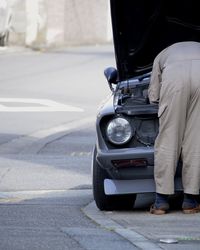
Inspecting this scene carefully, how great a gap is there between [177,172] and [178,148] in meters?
0.25

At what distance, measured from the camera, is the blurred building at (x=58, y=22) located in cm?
3472

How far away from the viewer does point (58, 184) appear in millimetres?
10367

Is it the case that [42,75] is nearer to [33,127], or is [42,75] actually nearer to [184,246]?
[33,127]

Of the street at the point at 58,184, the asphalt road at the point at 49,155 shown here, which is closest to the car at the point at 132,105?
the street at the point at 58,184

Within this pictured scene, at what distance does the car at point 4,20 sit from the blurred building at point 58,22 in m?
0.79

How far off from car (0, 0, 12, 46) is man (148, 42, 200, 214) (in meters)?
24.3

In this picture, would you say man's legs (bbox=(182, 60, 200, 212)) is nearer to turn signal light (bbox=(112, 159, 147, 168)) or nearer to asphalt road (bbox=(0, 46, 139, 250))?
turn signal light (bbox=(112, 159, 147, 168))

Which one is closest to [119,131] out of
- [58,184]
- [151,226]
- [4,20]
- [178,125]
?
[178,125]

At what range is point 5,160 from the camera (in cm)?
1222

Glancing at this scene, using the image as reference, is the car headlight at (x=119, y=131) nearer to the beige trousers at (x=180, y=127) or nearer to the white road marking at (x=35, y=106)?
the beige trousers at (x=180, y=127)

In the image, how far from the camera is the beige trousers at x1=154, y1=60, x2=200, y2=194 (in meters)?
8.33

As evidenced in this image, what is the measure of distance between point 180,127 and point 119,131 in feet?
1.67

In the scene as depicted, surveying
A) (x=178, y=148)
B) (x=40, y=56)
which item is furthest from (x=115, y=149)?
(x=40, y=56)

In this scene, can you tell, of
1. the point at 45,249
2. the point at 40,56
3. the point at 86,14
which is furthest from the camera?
the point at 86,14
